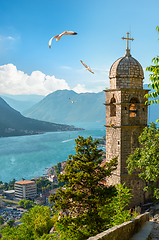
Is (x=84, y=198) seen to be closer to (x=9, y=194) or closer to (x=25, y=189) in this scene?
(x=25, y=189)

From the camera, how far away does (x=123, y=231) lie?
650 centimetres

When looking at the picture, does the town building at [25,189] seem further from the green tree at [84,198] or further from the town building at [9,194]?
the green tree at [84,198]

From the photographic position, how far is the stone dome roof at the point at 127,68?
14.3m

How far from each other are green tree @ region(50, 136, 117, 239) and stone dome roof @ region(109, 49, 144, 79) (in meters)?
6.63

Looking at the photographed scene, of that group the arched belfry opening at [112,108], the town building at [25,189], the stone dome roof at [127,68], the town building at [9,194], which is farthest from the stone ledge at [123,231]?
the town building at [9,194]

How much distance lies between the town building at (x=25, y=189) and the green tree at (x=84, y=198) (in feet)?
201

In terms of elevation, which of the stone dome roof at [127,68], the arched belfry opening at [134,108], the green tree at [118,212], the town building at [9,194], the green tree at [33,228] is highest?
the stone dome roof at [127,68]

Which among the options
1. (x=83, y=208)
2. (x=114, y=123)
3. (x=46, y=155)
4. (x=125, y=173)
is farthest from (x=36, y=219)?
(x=46, y=155)

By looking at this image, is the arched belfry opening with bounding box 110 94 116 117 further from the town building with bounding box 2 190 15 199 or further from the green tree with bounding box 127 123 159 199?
the town building with bounding box 2 190 15 199

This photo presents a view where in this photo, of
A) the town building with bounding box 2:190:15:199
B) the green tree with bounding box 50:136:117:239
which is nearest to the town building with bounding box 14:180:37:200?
the town building with bounding box 2:190:15:199

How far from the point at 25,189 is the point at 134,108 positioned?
59.6 metres

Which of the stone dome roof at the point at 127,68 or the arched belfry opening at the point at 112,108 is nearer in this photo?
the stone dome roof at the point at 127,68

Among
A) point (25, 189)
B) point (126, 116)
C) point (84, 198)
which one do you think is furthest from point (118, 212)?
point (25, 189)

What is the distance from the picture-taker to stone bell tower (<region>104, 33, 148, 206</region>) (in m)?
14.2
